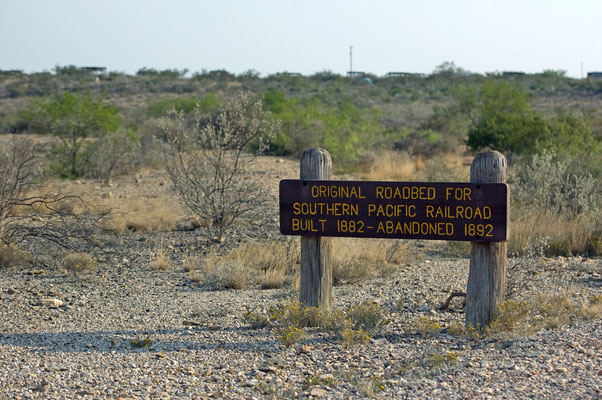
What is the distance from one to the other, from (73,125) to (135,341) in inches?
609

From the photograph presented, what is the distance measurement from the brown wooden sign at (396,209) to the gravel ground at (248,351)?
92cm

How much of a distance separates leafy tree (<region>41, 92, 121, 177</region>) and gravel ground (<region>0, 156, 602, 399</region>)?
11.6 m

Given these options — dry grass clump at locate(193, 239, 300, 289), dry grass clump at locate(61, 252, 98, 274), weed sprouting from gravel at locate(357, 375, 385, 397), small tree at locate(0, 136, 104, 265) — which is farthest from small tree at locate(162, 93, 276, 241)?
weed sprouting from gravel at locate(357, 375, 385, 397)

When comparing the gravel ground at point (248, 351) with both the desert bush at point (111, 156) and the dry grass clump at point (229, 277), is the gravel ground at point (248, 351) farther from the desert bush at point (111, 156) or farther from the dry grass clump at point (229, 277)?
the desert bush at point (111, 156)

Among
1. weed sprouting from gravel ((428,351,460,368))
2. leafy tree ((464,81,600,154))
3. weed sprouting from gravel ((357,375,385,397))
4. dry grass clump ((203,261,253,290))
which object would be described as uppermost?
leafy tree ((464,81,600,154))

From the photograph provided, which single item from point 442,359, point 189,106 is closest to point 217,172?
point 442,359

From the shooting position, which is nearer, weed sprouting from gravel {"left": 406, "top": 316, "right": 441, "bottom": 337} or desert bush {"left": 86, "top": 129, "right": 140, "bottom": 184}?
weed sprouting from gravel {"left": 406, "top": 316, "right": 441, "bottom": 337}

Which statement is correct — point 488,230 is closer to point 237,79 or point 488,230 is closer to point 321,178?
point 321,178

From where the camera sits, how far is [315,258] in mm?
6789

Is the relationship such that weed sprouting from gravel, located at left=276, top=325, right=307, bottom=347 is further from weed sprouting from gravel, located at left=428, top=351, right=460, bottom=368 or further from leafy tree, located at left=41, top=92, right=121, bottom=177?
leafy tree, located at left=41, top=92, right=121, bottom=177

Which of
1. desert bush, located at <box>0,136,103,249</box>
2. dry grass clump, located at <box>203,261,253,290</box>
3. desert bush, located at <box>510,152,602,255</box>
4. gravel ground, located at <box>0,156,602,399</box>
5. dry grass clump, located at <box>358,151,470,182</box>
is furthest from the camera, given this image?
dry grass clump, located at <box>358,151,470,182</box>

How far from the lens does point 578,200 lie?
1192 cm

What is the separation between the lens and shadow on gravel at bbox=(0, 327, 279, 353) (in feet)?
20.4

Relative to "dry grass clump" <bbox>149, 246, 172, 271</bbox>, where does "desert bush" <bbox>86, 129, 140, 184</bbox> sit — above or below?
above
